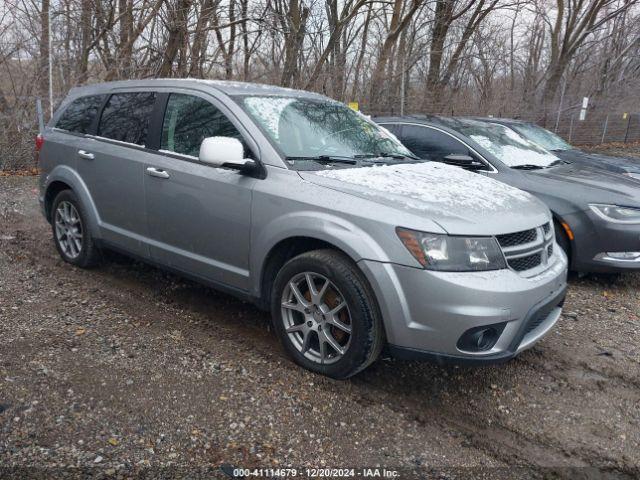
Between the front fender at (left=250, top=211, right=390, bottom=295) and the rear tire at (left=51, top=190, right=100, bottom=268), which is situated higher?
the front fender at (left=250, top=211, right=390, bottom=295)

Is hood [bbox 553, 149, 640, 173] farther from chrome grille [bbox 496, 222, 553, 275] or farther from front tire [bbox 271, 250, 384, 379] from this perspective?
front tire [bbox 271, 250, 384, 379]

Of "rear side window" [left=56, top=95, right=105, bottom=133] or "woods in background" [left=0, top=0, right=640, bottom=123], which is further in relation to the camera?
"woods in background" [left=0, top=0, right=640, bottom=123]

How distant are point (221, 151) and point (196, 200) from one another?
1.90ft

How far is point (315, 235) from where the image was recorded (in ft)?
10.6

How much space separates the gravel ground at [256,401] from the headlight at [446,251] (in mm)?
874

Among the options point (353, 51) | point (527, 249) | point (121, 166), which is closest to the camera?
point (527, 249)

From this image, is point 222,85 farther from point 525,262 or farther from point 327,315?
point 525,262

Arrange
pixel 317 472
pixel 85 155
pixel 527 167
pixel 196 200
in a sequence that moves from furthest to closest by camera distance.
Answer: pixel 527 167
pixel 85 155
pixel 196 200
pixel 317 472

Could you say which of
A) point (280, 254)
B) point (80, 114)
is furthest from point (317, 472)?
point (80, 114)

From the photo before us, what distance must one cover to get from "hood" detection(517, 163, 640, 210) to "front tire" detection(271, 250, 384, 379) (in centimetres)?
307

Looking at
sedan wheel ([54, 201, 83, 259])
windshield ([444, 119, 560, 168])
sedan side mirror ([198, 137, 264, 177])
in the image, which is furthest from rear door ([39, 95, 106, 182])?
windshield ([444, 119, 560, 168])

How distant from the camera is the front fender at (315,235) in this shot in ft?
9.95

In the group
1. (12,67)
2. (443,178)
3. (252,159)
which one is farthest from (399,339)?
(12,67)

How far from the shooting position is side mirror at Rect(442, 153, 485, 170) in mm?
5391
